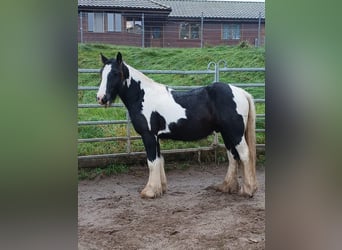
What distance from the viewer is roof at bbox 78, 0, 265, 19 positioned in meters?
0.95

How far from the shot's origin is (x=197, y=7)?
1.04m

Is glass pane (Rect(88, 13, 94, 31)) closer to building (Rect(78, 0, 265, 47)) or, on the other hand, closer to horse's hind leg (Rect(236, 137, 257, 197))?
building (Rect(78, 0, 265, 47))

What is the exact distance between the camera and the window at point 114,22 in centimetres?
95

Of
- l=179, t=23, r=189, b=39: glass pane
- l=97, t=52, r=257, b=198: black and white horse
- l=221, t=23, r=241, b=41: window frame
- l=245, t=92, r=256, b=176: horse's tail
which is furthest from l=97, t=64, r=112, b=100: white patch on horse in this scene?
l=245, t=92, r=256, b=176: horse's tail

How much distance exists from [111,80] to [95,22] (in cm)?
37

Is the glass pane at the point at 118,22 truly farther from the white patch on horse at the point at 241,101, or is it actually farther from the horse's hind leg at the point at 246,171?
the horse's hind leg at the point at 246,171

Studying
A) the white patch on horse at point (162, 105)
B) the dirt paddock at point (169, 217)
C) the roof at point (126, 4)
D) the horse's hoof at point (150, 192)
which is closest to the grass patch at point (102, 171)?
the dirt paddock at point (169, 217)

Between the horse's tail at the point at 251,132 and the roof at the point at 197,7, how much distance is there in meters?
0.30

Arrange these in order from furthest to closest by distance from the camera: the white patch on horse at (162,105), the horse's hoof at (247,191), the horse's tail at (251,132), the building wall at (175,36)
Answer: the white patch on horse at (162,105) → the horse's tail at (251,132) → the horse's hoof at (247,191) → the building wall at (175,36)

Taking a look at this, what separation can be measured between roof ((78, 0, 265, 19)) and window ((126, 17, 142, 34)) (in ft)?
0.12
